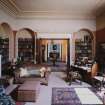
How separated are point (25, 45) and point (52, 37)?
5.69ft

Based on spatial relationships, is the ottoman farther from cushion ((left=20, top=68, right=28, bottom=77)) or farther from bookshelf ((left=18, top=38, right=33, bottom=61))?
bookshelf ((left=18, top=38, right=33, bottom=61))

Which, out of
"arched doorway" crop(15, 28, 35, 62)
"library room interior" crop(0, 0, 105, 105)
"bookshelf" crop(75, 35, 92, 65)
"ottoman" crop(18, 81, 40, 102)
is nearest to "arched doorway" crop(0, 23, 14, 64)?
"library room interior" crop(0, 0, 105, 105)

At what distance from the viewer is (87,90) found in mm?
7559

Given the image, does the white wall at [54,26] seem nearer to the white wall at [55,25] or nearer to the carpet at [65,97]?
the white wall at [55,25]

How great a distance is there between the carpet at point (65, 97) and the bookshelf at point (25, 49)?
5.07m

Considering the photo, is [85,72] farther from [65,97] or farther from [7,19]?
[7,19]

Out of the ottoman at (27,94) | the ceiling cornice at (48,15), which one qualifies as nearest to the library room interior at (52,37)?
the ceiling cornice at (48,15)

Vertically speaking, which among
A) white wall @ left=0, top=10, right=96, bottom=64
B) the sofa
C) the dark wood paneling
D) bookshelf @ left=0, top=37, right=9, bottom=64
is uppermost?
white wall @ left=0, top=10, right=96, bottom=64

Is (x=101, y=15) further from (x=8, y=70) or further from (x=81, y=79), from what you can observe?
(x=8, y=70)

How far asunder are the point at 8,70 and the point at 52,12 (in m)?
3.85

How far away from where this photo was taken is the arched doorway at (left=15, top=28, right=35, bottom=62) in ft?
39.7

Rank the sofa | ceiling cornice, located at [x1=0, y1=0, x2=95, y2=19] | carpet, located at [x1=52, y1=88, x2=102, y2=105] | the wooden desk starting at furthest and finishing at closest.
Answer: ceiling cornice, located at [x1=0, y1=0, x2=95, y2=19] < the wooden desk < the sofa < carpet, located at [x1=52, y1=88, x2=102, y2=105]

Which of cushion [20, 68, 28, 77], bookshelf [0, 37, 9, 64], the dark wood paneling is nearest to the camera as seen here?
cushion [20, 68, 28, 77]

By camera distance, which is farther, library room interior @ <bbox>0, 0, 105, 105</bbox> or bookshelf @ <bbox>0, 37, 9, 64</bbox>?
bookshelf @ <bbox>0, 37, 9, 64</bbox>
